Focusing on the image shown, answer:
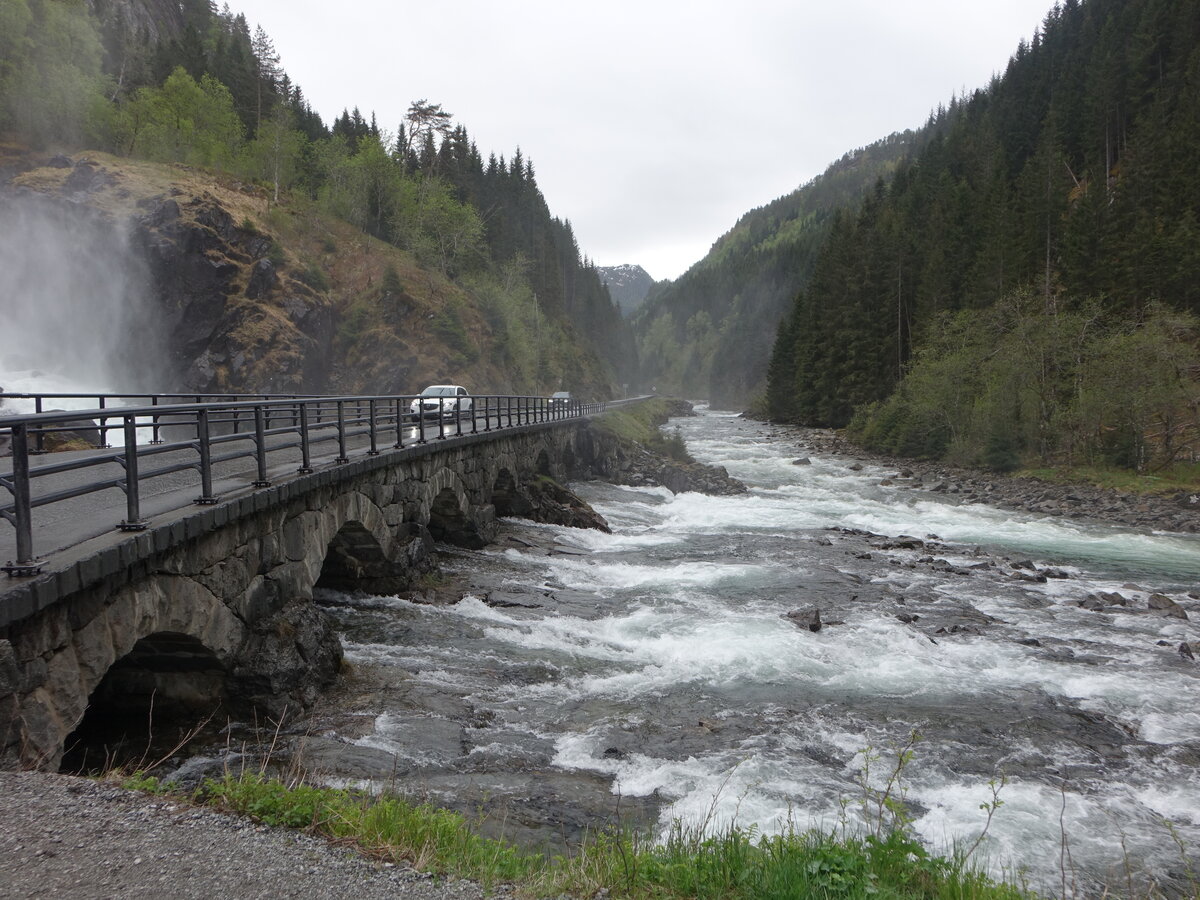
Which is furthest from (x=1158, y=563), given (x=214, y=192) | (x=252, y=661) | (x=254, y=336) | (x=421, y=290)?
(x=214, y=192)

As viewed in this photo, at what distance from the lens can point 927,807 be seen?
7199 millimetres

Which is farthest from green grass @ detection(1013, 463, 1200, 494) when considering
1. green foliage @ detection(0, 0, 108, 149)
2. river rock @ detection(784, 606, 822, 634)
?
green foliage @ detection(0, 0, 108, 149)

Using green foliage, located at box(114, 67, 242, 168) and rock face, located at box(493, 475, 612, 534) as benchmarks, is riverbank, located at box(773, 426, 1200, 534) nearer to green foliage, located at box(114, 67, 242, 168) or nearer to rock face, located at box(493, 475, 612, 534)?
rock face, located at box(493, 475, 612, 534)

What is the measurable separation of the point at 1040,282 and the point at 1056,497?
62.6 feet

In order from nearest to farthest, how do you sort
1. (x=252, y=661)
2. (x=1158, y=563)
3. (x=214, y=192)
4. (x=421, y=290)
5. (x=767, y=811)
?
(x=767, y=811) < (x=252, y=661) < (x=1158, y=563) < (x=214, y=192) < (x=421, y=290)

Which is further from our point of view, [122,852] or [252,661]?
[252,661]

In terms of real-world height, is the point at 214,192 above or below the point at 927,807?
above

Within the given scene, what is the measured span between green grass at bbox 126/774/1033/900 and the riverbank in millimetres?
24447

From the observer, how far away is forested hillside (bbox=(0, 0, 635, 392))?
52281 mm

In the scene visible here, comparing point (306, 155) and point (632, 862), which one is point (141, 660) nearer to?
point (632, 862)

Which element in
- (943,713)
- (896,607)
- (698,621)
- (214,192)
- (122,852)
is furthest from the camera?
(214,192)

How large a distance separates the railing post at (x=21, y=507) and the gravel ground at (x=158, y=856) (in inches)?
57.0

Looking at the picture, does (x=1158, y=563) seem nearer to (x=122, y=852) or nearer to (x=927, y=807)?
(x=927, y=807)

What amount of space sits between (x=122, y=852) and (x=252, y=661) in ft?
15.3
